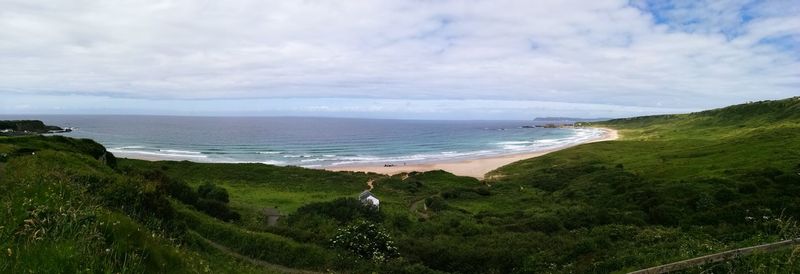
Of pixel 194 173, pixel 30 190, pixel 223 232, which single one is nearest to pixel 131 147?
pixel 194 173

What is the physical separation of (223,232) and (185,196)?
411 inches

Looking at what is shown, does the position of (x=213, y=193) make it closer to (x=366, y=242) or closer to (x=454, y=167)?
(x=366, y=242)

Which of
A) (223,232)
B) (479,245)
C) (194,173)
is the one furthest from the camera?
(194,173)

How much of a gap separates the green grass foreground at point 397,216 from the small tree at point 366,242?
0.94 ft

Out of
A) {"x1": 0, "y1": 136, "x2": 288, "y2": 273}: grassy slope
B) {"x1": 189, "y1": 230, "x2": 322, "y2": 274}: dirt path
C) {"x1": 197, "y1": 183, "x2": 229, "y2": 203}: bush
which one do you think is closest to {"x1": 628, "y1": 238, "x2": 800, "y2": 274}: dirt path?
{"x1": 0, "y1": 136, "x2": 288, "y2": 273}: grassy slope

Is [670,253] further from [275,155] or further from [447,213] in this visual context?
[275,155]

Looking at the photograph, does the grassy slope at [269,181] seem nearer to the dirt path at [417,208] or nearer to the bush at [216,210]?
the dirt path at [417,208]

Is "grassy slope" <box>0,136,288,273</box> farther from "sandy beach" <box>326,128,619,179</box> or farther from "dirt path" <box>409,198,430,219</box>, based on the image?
"sandy beach" <box>326,128,619,179</box>

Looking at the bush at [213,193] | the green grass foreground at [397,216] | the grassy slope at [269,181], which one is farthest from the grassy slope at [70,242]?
the grassy slope at [269,181]

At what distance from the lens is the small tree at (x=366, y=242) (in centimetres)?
2139

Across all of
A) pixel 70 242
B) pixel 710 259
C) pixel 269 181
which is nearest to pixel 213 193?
pixel 269 181

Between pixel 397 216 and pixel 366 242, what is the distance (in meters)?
11.8

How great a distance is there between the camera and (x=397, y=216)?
110 feet

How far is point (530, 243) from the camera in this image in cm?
2397
